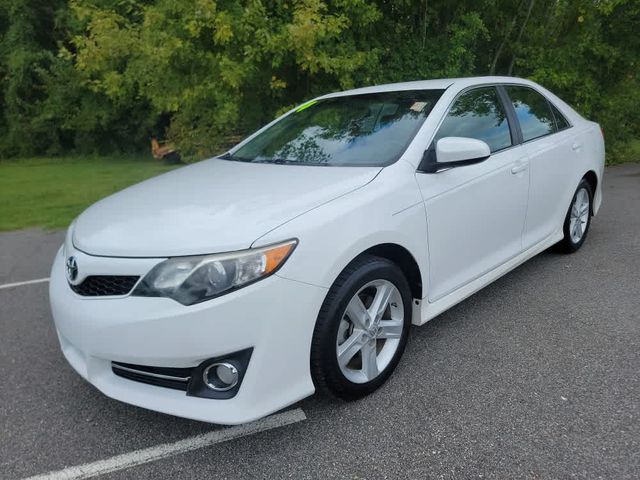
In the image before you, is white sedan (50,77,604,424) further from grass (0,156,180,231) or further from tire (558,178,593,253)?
grass (0,156,180,231)

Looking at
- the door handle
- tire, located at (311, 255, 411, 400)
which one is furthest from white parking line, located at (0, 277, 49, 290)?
the door handle

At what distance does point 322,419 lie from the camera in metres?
2.43

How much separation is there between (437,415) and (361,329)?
1.76 ft

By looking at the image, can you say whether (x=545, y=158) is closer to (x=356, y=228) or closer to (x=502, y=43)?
(x=356, y=228)

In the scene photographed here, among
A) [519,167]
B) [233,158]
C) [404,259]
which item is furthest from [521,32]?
[404,259]

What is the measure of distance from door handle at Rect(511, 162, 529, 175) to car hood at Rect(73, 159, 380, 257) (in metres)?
1.24

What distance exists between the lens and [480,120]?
3.37 metres

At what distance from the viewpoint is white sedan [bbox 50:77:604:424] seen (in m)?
2.05

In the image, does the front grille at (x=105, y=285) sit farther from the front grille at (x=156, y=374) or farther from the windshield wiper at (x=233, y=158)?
the windshield wiper at (x=233, y=158)

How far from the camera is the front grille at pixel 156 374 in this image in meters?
2.10

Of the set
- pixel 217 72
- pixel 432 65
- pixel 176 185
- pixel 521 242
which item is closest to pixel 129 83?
pixel 217 72

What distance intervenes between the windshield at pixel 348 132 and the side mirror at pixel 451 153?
0.50ft

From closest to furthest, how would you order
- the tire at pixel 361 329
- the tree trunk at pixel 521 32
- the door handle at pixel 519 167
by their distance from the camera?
the tire at pixel 361 329 → the door handle at pixel 519 167 → the tree trunk at pixel 521 32

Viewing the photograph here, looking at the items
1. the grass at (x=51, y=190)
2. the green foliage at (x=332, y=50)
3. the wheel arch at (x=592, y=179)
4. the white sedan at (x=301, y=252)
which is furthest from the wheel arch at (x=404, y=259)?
the grass at (x=51, y=190)
